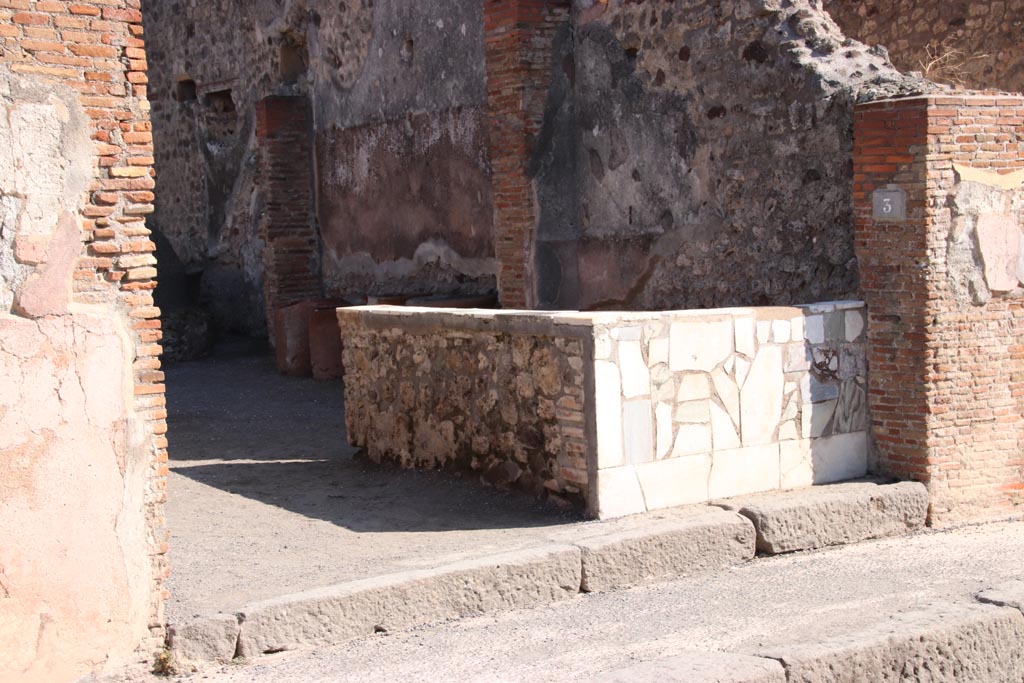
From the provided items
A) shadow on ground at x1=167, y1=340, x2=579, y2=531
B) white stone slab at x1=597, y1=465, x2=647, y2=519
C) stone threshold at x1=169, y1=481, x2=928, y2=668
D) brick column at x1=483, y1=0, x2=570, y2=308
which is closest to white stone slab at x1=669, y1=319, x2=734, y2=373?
white stone slab at x1=597, y1=465, x2=647, y2=519

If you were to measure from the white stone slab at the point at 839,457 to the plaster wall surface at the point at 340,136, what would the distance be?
158 inches

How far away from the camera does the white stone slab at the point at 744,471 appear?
19.5 feet

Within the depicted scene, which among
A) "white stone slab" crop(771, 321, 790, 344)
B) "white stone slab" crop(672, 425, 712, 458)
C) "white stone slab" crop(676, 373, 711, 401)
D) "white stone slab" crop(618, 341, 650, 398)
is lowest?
"white stone slab" crop(672, 425, 712, 458)

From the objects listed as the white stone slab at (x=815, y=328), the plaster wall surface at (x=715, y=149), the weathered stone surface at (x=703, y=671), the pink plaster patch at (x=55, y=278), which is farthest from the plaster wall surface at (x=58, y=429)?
the plaster wall surface at (x=715, y=149)

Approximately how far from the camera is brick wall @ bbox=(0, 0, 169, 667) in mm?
4004

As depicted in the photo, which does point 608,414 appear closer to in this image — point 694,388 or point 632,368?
point 632,368

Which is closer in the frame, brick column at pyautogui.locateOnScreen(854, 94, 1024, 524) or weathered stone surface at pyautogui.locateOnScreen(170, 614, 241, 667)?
weathered stone surface at pyautogui.locateOnScreen(170, 614, 241, 667)

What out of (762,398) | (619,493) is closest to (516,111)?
(762,398)

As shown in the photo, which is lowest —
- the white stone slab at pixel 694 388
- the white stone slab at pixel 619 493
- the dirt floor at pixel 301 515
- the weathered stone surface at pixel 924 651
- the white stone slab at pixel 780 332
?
the weathered stone surface at pixel 924 651

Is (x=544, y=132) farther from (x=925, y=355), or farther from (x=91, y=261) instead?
(x=91, y=261)

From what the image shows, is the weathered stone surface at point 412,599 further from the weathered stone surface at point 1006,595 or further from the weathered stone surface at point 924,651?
the weathered stone surface at point 1006,595

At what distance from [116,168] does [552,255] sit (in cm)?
506

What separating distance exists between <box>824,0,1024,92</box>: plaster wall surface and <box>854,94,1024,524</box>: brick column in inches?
129

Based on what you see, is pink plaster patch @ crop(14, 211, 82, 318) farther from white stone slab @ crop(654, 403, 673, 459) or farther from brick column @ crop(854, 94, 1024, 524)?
brick column @ crop(854, 94, 1024, 524)
